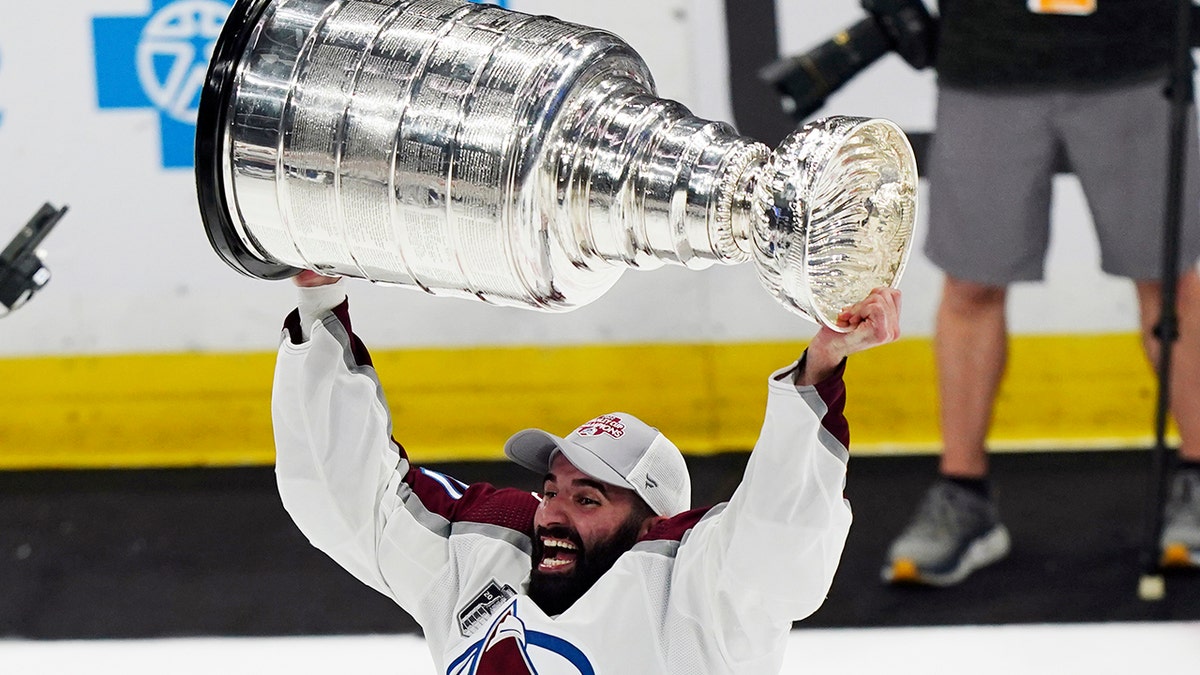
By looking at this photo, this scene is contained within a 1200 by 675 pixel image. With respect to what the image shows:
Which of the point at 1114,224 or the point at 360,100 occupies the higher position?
the point at 360,100

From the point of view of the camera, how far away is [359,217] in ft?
5.20

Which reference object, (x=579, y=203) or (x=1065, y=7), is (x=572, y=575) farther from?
(x=1065, y=7)

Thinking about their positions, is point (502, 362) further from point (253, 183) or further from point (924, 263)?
point (253, 183)

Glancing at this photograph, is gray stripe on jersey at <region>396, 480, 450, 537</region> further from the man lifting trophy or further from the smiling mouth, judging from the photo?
the man lifting trophy

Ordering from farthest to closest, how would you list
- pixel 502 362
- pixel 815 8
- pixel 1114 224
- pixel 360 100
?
pixel 502 362 → pixel 815 8 → pixel 1114 224 → pixel 360 100

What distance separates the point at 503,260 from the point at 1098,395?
116 inches

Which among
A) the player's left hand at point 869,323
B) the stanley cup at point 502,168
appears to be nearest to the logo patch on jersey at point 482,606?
the stanley cup at point 502,168

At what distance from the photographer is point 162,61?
3.97m

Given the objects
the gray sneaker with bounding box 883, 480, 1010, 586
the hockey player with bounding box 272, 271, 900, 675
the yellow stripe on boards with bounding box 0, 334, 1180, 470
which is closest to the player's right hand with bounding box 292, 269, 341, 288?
the hockey player with bounding box 272, 271, 900, 675

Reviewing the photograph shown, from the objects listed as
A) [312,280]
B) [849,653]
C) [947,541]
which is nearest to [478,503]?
[312,280]

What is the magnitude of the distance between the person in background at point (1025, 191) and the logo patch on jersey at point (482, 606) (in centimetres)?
167

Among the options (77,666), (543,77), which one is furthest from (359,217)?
(77,666)

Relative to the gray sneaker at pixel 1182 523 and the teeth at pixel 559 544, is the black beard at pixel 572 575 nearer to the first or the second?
the teeth at pixel 559 544

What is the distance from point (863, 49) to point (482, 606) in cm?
203
